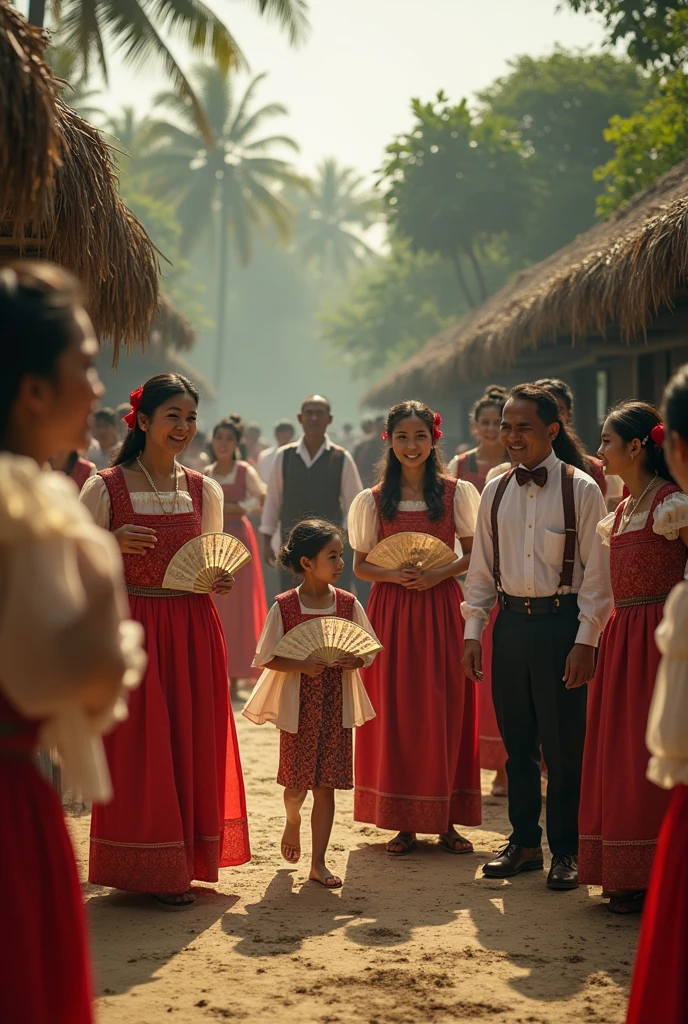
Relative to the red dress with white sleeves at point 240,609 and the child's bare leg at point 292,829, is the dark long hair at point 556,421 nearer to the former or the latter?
the child's bare leg at point 292,829

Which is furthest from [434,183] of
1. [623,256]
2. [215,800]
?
[215,800]

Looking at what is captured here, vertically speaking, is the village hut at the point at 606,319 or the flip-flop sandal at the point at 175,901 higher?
the village hut at the point at 606,319

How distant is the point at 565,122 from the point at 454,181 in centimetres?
572

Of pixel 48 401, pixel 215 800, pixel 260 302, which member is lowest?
pixel 215 800

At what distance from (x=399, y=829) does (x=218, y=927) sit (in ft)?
4.48

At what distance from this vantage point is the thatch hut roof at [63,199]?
14.4 feet

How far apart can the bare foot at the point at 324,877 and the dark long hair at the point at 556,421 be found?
2096 mm

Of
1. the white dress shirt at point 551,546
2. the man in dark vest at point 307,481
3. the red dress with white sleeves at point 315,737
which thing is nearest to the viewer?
the white dress shirt at point 551,546

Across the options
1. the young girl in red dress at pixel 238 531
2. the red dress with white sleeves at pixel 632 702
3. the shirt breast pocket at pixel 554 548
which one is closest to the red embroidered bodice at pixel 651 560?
the red dress with white sleeves at pixel 632 702

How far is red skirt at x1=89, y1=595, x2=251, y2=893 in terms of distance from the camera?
188 inches

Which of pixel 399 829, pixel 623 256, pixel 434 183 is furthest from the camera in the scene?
pixel 434 183

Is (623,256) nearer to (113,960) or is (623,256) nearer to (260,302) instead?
(113,960)

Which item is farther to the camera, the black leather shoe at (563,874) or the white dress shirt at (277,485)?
the white dress shirt at (277,485)

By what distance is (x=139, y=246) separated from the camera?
21.0ft
